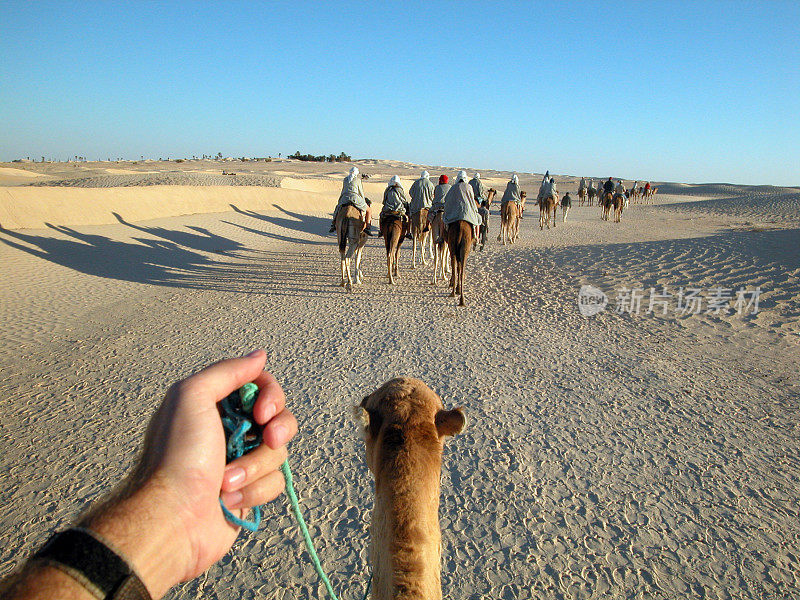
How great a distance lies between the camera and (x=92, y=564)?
3.03 ft

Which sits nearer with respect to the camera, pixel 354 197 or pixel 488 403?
pixel 488 403

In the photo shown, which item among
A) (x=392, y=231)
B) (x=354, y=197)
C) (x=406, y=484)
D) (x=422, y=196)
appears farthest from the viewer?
(x=422, y=196)

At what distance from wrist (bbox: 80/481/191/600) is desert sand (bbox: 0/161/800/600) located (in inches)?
81.3

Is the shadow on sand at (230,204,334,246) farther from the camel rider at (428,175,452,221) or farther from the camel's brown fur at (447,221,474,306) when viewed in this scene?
the camel's brown fur at (447,221,474,306)

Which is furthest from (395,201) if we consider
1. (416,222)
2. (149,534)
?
(149,534)

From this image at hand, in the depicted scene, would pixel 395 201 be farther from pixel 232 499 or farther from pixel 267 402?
pixel 232 499

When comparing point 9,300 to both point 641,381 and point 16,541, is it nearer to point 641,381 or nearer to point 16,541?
point 16,541

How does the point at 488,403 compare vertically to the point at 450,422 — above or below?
below

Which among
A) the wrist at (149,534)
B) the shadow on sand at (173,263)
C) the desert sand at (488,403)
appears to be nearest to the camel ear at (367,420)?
the wrist at (149,534)

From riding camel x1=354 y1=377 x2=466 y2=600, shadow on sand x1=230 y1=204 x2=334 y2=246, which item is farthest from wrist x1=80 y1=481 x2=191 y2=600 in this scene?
shadow on sand x1=230 y1=204 x2=334 y2=246

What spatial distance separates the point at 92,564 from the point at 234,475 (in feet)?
1.57

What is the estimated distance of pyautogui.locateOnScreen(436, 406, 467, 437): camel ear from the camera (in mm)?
1733

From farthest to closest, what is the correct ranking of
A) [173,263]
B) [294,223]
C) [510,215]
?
1. [294,223]
2. [510,215]
3. [173,263]

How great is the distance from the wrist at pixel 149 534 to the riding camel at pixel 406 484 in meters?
0.58
